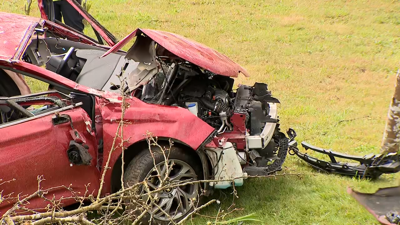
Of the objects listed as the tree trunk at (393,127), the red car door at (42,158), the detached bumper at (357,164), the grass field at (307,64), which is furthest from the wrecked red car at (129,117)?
the tree trunk at (393,127)

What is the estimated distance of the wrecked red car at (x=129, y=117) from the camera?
3545 millimetres

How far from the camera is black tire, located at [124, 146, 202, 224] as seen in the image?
3.92 metres

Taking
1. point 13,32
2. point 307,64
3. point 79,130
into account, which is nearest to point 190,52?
point 79,130

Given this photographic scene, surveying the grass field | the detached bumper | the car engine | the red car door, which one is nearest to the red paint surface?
the red car door

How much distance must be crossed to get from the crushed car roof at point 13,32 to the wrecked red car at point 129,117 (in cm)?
1

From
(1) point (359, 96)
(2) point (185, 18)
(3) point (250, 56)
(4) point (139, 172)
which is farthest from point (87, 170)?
(2) point (185, 18)

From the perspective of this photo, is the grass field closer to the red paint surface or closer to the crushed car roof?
the red paint surface

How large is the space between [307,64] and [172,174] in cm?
685

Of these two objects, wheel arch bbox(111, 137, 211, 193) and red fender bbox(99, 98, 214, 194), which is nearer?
red fender bbox(99, 98, 214, 194)

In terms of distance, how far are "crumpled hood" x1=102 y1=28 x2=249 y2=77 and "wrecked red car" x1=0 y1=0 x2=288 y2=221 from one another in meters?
0.02

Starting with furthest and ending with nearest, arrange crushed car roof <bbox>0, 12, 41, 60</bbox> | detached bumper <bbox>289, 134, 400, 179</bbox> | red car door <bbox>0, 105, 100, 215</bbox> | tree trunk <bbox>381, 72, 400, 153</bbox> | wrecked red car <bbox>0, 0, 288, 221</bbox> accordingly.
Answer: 1. detached bumper <bbox>289, 134, 400, 179</bbox>
2. tree trunk <bbox>381, 72, 400, 153</bbox>
3. crushed car roof <bbox>0, 12, 41, 60</bbox>
4. wrecked red car <bbox>0, 0, 288, 221</bbox>
5. red car door <bbox>0, 105, 100, 215</bbox>

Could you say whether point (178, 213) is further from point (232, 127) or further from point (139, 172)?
point (232, 127)

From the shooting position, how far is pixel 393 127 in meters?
5.05

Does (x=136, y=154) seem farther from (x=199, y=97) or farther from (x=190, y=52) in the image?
(x=190, y=52)
